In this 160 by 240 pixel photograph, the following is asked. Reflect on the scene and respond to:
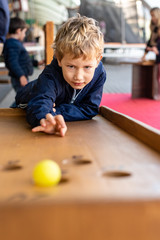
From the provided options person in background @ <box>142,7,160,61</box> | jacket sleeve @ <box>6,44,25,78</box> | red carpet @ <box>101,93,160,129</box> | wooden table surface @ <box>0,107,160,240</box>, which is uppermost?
person in background @ <box>142,7,160,61</box>

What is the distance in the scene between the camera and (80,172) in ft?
1.87

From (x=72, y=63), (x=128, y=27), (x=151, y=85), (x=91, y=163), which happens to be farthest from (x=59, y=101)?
(x=128, y=27)

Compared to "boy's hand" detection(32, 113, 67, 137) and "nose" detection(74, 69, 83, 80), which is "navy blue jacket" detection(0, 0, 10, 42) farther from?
"boy's hand" detection(32, 113, 67, 137)

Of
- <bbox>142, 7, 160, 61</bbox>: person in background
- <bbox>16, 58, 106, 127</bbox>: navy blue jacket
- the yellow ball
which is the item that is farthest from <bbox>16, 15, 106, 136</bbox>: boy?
<bbox>142, 7, 160, 61</bbox>: person in background

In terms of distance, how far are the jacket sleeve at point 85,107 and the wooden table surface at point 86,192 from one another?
41 centimetres

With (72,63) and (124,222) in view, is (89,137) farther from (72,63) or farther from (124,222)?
(124,222)

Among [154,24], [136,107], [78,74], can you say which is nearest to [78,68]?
[78,74]

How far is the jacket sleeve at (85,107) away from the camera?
1.24m

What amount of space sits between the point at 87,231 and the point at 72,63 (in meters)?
0.77

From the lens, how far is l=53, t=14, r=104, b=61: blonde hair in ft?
3.60

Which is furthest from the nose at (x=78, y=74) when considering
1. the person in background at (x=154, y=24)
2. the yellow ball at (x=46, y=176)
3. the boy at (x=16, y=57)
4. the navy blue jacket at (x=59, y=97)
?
the person in background at (x=154, y=24)

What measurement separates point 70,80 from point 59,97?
8.1 inches

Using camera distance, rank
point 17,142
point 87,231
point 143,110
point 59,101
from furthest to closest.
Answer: point 143,110 → point 59,101 → point 17,142 → point 87,231

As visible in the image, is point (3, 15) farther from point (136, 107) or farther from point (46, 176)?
point (136, 107)
